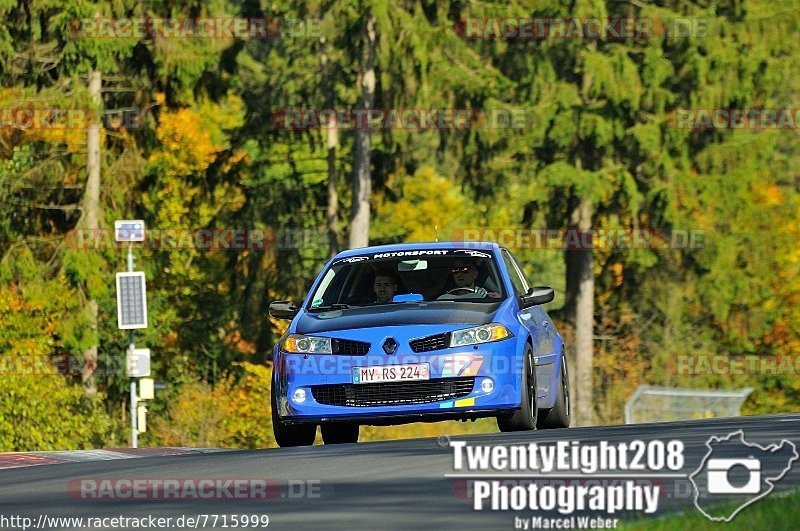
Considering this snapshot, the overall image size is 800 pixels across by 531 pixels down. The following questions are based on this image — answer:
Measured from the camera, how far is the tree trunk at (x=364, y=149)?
147 feet

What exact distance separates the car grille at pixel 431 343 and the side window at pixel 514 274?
1.55m

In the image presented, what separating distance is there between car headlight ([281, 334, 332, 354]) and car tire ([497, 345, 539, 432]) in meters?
1.54

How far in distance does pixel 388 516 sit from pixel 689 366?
48.8m

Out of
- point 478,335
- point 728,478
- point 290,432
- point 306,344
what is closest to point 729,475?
point 728,478

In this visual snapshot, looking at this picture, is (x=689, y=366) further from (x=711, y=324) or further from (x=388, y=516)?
(x=388, y=516)

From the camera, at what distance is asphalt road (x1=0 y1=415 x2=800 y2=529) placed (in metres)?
9.94

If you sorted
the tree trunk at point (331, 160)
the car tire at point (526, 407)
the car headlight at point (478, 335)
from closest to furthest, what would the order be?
the car headlight at point (478, 335)
the car tire at point (526, 407)
the tree trunk at point (331, 160)

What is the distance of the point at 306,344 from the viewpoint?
→ 15.8 meters

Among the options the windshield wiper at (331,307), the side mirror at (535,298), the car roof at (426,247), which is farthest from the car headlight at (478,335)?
the car roof at (426,247)

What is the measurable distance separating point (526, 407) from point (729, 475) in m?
4.67

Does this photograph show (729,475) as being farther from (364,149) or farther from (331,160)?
(331,160)

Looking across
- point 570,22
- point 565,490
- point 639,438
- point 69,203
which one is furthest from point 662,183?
point 565,490

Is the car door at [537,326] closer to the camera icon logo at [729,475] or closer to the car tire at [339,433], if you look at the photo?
the car tire at [339,433]

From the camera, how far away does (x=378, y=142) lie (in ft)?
163
